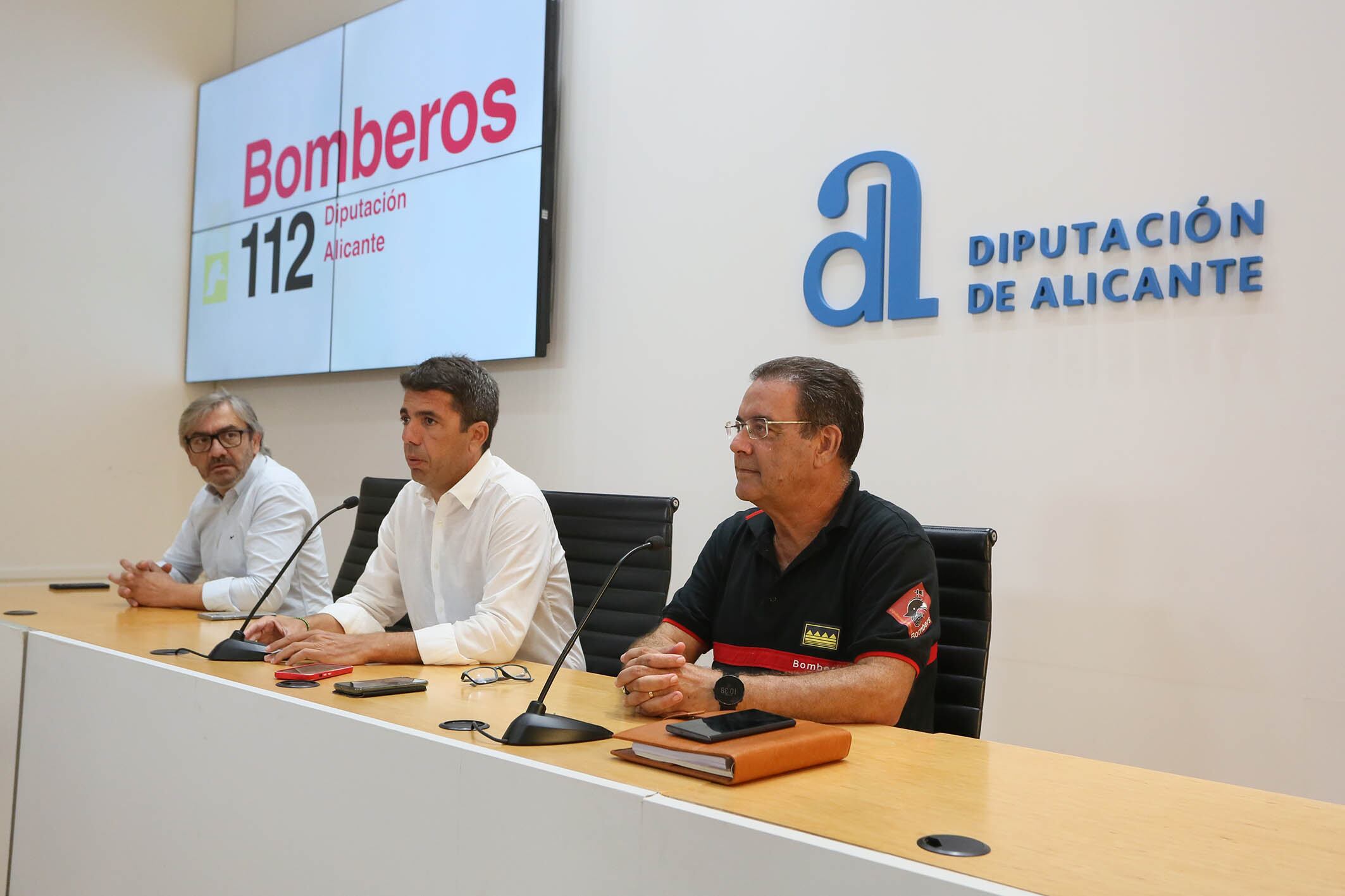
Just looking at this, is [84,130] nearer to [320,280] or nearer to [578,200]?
[320,280]

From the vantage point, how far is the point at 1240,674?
7.58 feet

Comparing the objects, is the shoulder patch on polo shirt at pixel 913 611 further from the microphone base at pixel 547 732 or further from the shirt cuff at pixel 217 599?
the shirt cuff at pixel 217 599

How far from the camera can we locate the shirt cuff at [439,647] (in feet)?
6.56

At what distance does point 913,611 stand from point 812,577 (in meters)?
0.23

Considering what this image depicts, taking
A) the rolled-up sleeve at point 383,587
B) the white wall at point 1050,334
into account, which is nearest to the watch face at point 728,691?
the rolled-up sleeve at point 383,587

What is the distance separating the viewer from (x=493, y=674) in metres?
1.92

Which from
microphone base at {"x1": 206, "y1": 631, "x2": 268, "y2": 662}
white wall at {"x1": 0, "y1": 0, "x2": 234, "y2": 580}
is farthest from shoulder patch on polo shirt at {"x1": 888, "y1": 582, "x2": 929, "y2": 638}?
white wall at {"x1": 0, "y1": 0, "x2": 234, "y2": 580}

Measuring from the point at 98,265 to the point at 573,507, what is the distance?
10.8 feet

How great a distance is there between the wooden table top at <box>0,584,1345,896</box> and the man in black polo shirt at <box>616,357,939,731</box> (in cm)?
14

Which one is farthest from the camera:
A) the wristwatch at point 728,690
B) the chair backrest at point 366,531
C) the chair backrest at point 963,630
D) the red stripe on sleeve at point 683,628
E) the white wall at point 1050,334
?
the chair backrest at point 366,531

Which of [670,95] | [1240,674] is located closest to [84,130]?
[670,95]

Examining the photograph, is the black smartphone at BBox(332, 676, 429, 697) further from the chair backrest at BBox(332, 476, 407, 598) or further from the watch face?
the chair backrest at BBox(332, 476, 407, 598)

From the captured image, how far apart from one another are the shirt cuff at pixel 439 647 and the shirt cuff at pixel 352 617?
1.20ft

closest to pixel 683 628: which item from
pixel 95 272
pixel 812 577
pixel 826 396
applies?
pixel 812 577
